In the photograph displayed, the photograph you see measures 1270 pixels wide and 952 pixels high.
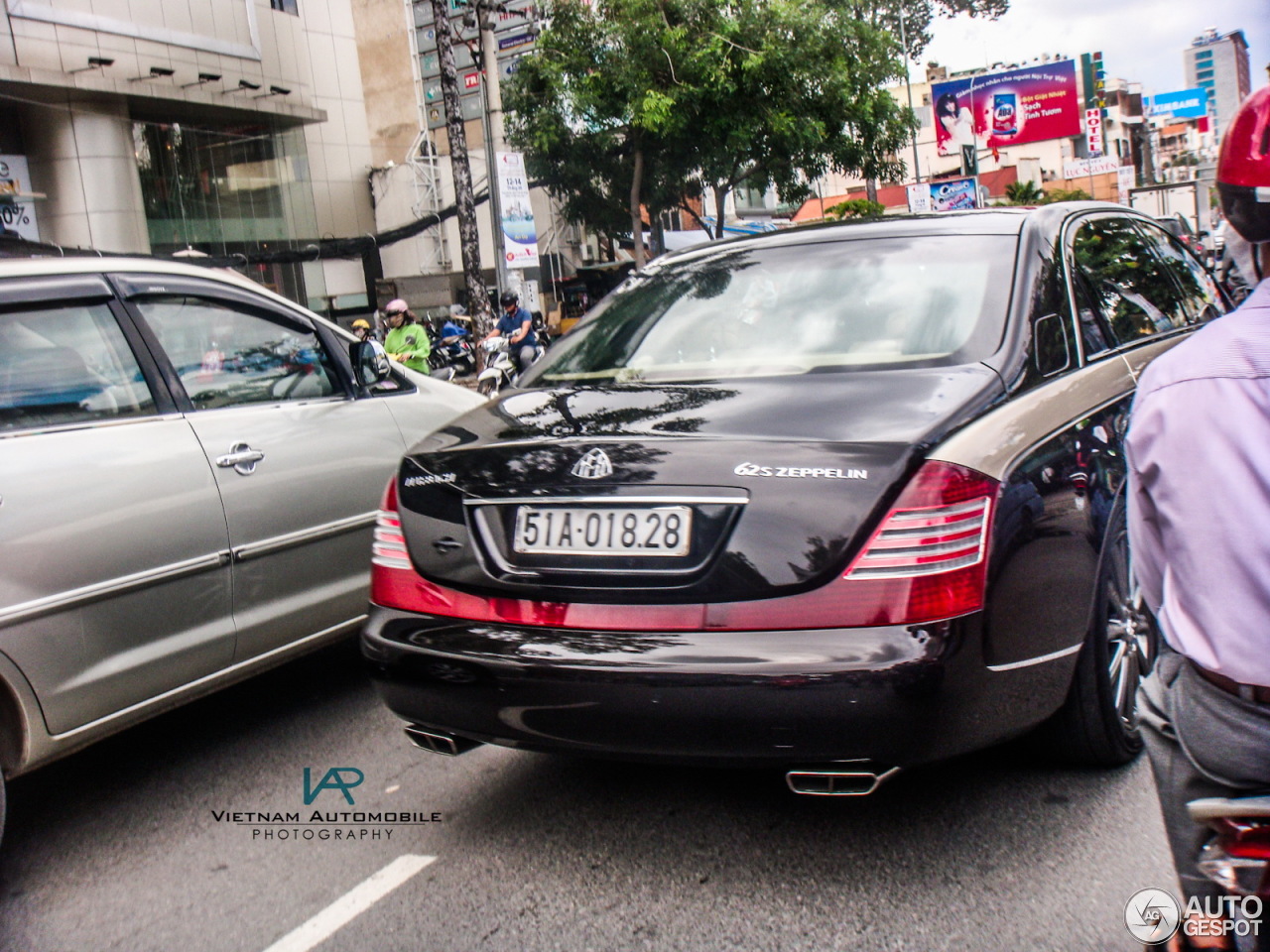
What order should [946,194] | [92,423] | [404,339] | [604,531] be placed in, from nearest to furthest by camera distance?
[604,531] < [92,423] < [404,339] < [946,194]

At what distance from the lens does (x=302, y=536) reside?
→ 4008 mm

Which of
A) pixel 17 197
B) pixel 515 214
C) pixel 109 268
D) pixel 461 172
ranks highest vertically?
pixel 17 197

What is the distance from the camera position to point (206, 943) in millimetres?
2750

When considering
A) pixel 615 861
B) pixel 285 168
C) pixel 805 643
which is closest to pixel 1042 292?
pixel 805 643

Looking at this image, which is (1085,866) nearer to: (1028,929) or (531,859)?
(1028,929)

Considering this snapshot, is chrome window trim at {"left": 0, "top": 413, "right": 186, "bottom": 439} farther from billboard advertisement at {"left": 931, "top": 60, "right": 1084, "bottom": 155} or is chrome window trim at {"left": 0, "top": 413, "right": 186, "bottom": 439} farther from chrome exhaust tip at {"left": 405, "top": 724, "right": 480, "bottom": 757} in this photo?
billboard advertisement at {"left": 931, "top": 60, "right": 1084, "bottom": 155}

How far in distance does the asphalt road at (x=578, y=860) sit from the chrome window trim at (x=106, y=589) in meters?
0.71

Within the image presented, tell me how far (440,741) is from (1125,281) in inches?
106

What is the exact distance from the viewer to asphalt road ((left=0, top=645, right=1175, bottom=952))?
2.60m

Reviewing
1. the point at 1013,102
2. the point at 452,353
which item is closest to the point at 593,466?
the point at 452,353

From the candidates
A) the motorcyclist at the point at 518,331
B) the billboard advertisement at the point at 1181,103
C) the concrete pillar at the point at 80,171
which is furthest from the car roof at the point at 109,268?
the billboard advertisement at the point at 1181,103

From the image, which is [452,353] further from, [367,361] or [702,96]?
[367,361]

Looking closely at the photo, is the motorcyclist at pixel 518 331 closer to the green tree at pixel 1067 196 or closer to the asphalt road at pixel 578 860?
the green tree at pixel 1067 196

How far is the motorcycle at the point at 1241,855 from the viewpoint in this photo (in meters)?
1.41
